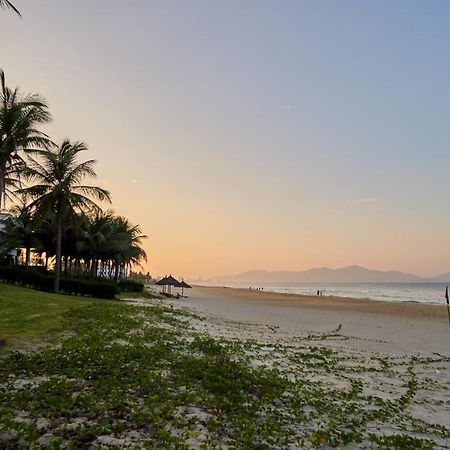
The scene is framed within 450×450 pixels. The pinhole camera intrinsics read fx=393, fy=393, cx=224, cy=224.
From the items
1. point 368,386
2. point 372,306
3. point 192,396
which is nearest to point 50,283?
point 192,396

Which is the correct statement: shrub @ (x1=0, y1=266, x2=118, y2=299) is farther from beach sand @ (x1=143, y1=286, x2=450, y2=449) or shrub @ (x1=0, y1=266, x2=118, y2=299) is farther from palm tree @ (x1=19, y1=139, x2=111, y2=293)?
beach sand @ (x1=143, y1=286, x2=450, y2=449)

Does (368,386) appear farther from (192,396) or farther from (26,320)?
(26,320)

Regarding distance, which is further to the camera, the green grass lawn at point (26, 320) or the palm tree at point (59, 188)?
the palm tree at point (59, 188)

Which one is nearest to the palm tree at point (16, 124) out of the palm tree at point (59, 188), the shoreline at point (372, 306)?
the palm tree at point (59, 188)

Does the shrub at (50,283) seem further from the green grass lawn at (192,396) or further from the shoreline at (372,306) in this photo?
the shoreline at (372,306)

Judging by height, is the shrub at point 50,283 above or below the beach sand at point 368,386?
above

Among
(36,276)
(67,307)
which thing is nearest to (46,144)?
(36,276)

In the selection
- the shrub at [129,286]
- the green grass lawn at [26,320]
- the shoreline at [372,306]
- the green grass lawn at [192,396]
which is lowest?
the shoreline at [372,306]

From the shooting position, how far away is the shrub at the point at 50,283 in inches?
1161

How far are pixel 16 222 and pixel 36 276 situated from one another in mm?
16078

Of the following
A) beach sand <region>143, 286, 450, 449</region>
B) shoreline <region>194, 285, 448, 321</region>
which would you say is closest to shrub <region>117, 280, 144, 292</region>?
shoreline <region>194, 285, 448, 321</region>

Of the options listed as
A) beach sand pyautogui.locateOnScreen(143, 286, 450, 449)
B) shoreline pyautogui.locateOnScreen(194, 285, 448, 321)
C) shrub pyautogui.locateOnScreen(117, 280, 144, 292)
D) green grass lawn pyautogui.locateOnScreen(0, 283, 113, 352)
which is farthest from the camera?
shrub pyautogui.locateOnScreen(117, 280, 144, 292)

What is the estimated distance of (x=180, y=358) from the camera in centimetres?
1002

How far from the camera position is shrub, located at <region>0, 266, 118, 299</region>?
96.8 feet
